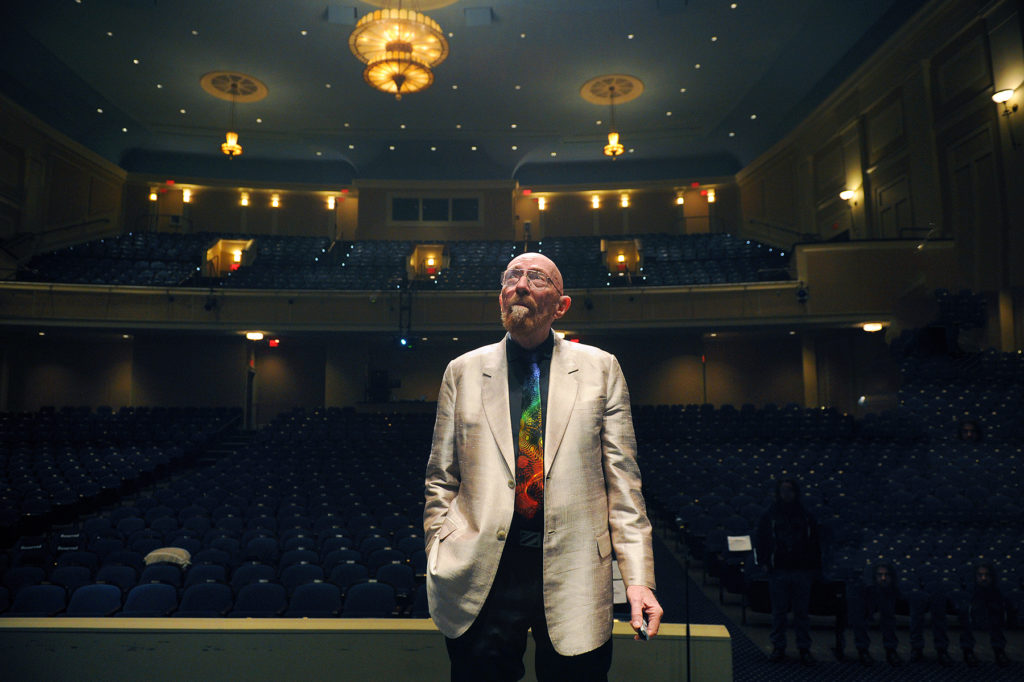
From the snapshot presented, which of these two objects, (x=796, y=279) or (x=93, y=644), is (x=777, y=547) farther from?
(x=796, y=279)

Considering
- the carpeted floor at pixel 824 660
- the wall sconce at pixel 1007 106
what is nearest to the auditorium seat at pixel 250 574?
the carpeted floor at pixel 824 660

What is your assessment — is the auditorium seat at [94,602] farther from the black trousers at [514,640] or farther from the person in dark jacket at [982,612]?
the person in dark jacket at [982,612]

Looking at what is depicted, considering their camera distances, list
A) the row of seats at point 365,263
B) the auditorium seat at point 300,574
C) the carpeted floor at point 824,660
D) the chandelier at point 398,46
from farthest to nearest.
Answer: the row of seats at point 365,263
the chandelier at point 398,46
the auditorium seat at point 300,574
the carpeted floor at point 824,660

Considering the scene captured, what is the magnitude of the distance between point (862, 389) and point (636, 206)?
29.1 ft

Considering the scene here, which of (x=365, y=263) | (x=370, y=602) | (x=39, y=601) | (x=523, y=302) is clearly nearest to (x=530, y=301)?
(x=523, y=302)

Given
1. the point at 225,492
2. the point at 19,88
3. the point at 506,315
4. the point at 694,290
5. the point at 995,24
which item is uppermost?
the point at 19,88

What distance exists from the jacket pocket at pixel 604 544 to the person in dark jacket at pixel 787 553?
3.37 meters

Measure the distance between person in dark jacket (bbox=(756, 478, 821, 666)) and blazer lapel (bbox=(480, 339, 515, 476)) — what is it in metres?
3.48

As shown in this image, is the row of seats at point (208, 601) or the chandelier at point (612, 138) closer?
the row of seats at point (208, 601)

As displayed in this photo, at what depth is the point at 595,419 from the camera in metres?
1.36

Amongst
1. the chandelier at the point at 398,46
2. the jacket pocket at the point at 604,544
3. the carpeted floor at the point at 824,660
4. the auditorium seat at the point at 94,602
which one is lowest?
the carpeted floor at the point at 824,660

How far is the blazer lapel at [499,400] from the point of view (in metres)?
1.34

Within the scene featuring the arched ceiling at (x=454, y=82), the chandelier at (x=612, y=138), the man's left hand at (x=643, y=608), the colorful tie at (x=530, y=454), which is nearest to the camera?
the man's left hand at (x=643, y=608)

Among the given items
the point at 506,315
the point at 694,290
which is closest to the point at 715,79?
the point at 694,290
